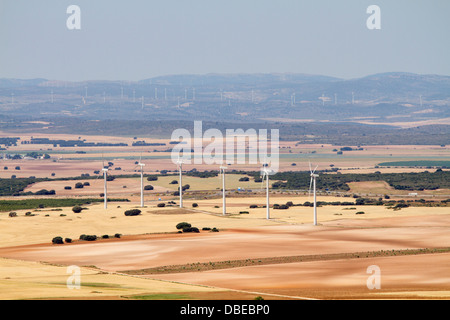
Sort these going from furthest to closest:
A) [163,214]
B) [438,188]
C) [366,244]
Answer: [438,188], [163,214], [366,244]

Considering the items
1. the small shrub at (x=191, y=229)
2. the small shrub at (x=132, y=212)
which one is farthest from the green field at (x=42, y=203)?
the small shrub at (x=191, y=229)

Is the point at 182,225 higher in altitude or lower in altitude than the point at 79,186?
higher

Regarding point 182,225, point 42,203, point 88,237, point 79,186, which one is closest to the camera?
point 88,237

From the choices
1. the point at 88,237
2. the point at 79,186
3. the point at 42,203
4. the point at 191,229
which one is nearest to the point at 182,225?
the point at 191,229

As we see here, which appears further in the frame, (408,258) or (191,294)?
(408,258)

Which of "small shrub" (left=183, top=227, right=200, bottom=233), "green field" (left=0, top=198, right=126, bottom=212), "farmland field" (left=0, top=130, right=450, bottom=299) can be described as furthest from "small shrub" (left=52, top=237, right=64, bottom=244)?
"green field" (left=0, top=198, right=126, bottom=212)

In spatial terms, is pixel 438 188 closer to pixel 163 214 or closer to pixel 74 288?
pixel 163 214

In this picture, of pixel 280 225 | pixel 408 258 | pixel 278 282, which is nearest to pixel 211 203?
pixel 280 225

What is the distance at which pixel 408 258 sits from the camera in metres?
74.5

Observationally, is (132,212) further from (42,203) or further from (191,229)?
(42,203)

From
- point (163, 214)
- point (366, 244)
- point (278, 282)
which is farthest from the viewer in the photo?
point (163, 214)

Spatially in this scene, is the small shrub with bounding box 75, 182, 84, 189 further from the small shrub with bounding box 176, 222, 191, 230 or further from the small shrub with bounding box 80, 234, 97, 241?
the small shrub with bounding box 80, 234, 97, 241

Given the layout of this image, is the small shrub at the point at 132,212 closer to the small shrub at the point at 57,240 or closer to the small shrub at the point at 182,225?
the small shrub at the point at 182,225

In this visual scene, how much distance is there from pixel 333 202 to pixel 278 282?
270 ft
